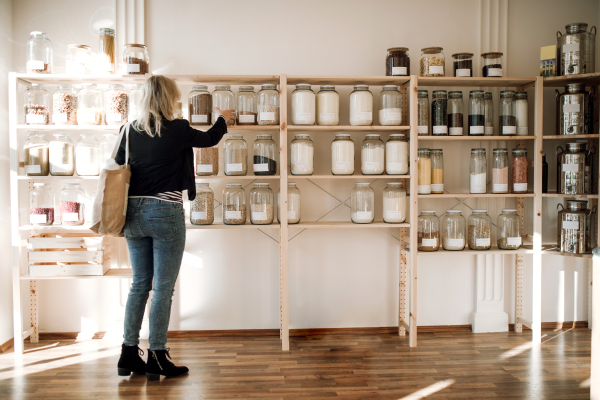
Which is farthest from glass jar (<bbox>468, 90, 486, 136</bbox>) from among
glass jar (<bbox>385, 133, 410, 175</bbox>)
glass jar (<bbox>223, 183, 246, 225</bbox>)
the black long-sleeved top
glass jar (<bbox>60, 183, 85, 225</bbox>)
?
glass jar (<bbox>60, 183, 85, 225</bbox>)

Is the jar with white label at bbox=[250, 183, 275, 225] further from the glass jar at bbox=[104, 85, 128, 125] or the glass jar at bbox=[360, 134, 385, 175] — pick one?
the glass jar at bbox=[104, 85, 128, 125]

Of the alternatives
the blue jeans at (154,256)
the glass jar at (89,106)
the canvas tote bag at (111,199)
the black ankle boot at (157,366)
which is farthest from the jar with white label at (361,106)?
the black ankle boot at (157,366)

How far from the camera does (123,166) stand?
2232mm

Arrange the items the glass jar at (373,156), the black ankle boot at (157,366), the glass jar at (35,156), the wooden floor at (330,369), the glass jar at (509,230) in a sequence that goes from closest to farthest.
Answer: the wooden floor at (330,369), the black ankle boot at (157,366), the glass jar at (35,156), the glass jar at (373,156), the glass jar at (509,230)

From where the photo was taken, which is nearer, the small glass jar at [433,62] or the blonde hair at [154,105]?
the blonde hair at [154,105]

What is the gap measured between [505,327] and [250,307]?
1.78 m

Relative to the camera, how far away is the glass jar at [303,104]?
2855 millimetres

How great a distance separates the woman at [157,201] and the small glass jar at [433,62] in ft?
4.94

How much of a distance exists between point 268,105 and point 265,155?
0.31 m

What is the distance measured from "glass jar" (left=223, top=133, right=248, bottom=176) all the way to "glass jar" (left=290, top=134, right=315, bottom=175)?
30cm

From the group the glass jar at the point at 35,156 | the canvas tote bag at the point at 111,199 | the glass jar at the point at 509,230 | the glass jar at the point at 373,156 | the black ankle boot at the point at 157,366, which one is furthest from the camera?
the glass jar at the point at 509,230

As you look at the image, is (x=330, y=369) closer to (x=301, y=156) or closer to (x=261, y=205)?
(x=261, y=205)

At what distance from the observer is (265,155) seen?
2.90m

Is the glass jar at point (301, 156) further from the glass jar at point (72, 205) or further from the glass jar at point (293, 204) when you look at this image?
the glass jar at point (72, 205)
